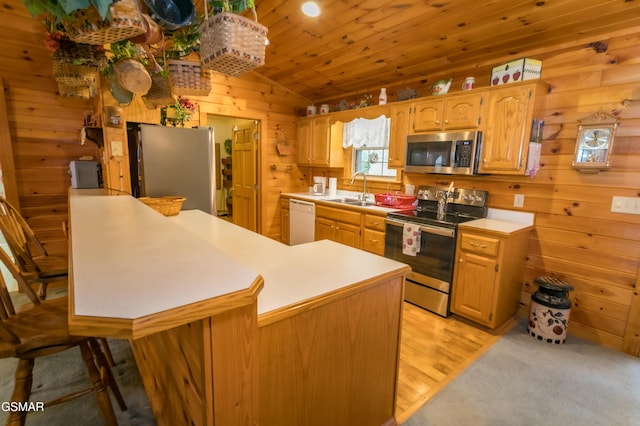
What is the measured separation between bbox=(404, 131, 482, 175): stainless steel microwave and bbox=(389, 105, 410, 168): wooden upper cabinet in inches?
4.6

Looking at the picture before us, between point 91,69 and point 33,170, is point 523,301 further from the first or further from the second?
point 33,170

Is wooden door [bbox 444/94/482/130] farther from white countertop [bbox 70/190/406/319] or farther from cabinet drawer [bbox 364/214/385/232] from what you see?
white countertop [bbox 70/190/406/319]

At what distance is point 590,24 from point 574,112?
618 mm

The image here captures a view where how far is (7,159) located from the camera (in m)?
3.06

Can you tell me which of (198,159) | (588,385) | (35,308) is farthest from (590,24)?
(35,308)

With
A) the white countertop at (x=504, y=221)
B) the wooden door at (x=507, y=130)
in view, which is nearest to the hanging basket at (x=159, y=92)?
the white countertop at (x=504, y=221)

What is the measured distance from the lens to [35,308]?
1438 millimetres

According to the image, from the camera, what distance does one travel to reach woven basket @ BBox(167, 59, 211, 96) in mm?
1438

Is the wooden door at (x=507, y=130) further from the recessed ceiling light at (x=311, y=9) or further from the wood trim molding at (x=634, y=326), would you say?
the recessed ceiling light at (x=311, y=9)

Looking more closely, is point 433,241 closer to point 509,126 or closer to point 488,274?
point 488,274

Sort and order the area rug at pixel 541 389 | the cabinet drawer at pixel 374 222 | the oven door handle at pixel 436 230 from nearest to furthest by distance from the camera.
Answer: the area rug at pixel 541 389
the oven door handle at pixel 436 230
the cabinet drawer at pixel 374 222

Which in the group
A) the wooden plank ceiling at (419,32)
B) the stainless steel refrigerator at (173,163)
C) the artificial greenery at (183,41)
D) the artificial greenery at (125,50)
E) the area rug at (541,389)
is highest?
the wooden plank ceiling at (419,32)

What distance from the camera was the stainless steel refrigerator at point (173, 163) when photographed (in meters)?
2.79

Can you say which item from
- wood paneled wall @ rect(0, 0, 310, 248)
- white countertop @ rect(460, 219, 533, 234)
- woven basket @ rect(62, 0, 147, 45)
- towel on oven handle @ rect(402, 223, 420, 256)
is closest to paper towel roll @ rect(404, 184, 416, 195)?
towel on oven handle @ rect(402, 223, 420, 256)
